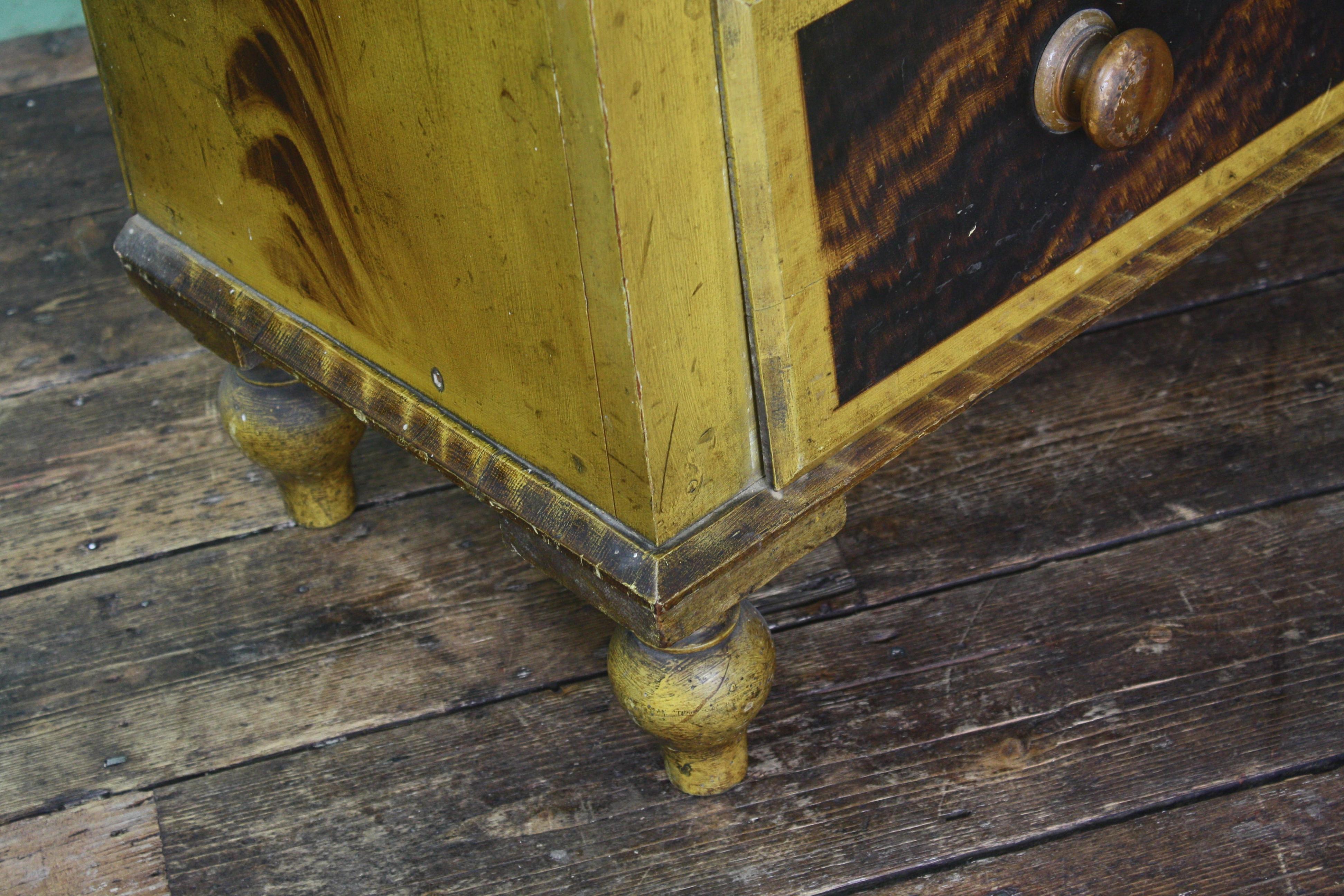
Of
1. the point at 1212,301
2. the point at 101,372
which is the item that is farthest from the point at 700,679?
the point at 101,372

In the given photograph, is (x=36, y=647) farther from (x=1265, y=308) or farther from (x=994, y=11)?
(x=1265, y=308)

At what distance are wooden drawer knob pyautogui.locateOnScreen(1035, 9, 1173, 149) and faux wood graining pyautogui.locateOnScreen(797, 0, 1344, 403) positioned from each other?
1cm

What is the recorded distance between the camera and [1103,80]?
0.77 metres

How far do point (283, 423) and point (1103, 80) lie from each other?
2.18 feet

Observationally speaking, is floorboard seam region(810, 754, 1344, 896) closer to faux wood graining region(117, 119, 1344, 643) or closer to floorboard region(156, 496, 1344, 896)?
floorboard region(156, 496, 1344, 896)

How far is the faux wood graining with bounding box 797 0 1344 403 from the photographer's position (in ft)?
2.35

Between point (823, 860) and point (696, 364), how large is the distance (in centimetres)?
39

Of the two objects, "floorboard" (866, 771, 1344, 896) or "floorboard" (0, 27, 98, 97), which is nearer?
"floorboard" (866, 771, 1344, 896)

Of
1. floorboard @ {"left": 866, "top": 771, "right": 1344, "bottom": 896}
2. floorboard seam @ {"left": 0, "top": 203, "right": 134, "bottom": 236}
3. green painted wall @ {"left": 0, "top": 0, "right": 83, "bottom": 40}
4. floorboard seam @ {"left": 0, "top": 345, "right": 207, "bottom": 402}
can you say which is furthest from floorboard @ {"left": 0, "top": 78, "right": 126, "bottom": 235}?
floorboard @ {"left": 866, "top": 771, "right": 1344, "bottom": 896}

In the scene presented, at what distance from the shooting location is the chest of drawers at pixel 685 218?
2.17 ft

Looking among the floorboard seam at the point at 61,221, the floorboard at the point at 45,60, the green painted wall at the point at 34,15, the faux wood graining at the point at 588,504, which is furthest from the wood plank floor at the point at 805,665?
the green painted wall at the point at 34,15

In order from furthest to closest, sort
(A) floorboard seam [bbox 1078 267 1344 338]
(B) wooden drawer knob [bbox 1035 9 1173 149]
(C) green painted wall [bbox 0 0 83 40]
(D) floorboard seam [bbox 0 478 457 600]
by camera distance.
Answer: (C) green painted wall [bbox 0 0 83 40]
(A) floorboard seam [bbox 1078 267 1344 338]
(D) floorboard seam [bbox 0 478 457 600]
(B) wooden drawer knob [bbox 1035 9 1173 149]

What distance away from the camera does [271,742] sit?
1.04m

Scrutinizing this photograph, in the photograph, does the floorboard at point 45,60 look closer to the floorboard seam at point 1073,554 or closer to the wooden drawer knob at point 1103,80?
the floorboard seam at point 1073,554
